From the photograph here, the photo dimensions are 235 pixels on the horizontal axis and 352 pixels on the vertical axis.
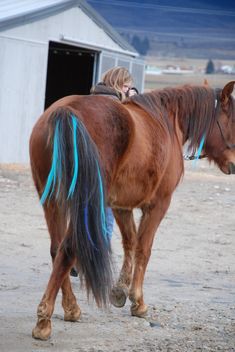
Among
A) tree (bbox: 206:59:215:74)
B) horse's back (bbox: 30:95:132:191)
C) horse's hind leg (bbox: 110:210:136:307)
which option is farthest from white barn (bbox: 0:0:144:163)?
tree (bbox: 206:59:215:74)

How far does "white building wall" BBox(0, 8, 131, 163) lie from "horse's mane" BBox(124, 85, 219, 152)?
9002 millimetres

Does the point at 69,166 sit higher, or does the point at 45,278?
the point at 69,166

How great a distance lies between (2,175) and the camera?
1376 cm

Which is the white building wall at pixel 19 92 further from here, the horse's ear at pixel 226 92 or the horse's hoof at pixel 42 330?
the horse's hoof at pixel 42 330

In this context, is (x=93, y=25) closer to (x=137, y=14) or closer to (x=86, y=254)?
(x=86, y=254)

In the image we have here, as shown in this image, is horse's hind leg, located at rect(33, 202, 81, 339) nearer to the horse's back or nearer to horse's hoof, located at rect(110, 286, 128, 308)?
the horse's back

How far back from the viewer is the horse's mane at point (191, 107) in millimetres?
6418

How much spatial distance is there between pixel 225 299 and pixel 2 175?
7.44 meters

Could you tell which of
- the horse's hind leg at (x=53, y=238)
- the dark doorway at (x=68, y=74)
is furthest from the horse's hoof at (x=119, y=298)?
the dark doorway at (x=68, y=74)

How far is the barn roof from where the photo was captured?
15.1 metres

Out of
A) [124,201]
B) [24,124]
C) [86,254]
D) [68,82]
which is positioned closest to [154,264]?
[124,201]

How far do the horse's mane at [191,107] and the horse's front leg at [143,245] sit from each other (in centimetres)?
67

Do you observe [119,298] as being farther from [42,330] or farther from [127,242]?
[42,330]

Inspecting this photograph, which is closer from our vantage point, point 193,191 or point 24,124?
point 193,191
